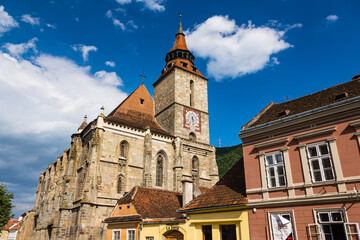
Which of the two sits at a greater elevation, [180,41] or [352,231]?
[180,41]

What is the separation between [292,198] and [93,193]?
697 inches

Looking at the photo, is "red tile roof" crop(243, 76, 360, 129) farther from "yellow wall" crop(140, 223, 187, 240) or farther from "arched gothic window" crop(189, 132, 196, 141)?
"arched gothic window" crop(189, 132, 196, 141)

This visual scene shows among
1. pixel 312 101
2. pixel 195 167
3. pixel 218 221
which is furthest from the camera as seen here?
pixel 195 167

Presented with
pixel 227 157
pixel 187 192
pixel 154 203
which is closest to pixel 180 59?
pixel 154 203

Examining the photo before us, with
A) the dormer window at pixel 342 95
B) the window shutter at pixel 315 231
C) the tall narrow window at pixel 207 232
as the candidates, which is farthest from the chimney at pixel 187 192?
the dormer window at pixel 342 95

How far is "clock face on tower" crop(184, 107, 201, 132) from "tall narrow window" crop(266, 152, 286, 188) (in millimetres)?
21214

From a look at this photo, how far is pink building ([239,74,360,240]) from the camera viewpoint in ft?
30.1

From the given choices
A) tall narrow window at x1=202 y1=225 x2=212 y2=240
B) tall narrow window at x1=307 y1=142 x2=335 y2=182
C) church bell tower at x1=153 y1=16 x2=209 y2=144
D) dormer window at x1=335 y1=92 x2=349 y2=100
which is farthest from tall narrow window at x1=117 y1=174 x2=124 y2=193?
dormer window at x1=335 y1=92 x2=349 y2=100

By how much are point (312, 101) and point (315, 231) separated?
6.04m

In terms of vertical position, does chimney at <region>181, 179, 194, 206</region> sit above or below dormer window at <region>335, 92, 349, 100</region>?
below

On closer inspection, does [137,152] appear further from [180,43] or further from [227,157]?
[227,157]

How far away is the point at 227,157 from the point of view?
77125mm

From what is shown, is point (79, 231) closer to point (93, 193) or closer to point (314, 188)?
point (93, 193)

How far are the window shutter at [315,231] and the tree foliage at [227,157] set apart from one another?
59197mm
